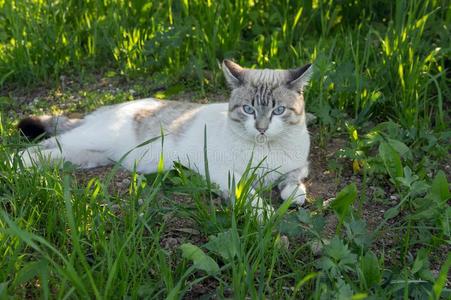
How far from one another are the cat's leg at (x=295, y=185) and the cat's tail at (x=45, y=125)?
4.21ft

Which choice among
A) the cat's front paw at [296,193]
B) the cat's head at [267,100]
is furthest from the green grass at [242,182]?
the cat's head at [267,100]

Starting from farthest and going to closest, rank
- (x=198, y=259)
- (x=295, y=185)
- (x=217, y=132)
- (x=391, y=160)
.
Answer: (x=217, y=132) → (x=295, y=185) → (x=391, y=160) → (x=198, y=259)

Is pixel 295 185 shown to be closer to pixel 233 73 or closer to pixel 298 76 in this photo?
pixel 298 76

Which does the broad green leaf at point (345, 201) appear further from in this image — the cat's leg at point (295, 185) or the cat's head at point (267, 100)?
the cat's head at point (267, 100)

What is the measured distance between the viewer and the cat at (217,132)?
292 centimetres

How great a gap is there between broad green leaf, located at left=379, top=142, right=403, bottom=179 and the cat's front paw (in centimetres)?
41

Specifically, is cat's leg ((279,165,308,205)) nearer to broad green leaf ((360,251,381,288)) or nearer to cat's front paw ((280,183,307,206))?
cat's front paw ((280,183,307,206))

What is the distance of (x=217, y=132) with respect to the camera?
123 inches

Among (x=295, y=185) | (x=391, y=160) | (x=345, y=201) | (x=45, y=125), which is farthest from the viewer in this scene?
(x=45, y=125)

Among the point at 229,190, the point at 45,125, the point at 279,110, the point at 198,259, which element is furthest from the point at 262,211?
the point at 45,125

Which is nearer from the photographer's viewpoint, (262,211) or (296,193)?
(262,211)

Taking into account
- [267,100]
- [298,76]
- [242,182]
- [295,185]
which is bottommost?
[295,185]

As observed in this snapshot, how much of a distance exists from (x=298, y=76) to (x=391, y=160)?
1.97ft

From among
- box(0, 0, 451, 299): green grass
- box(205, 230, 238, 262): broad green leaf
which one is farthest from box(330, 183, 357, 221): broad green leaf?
box(205, 230, 238, 262): broad green leaf
